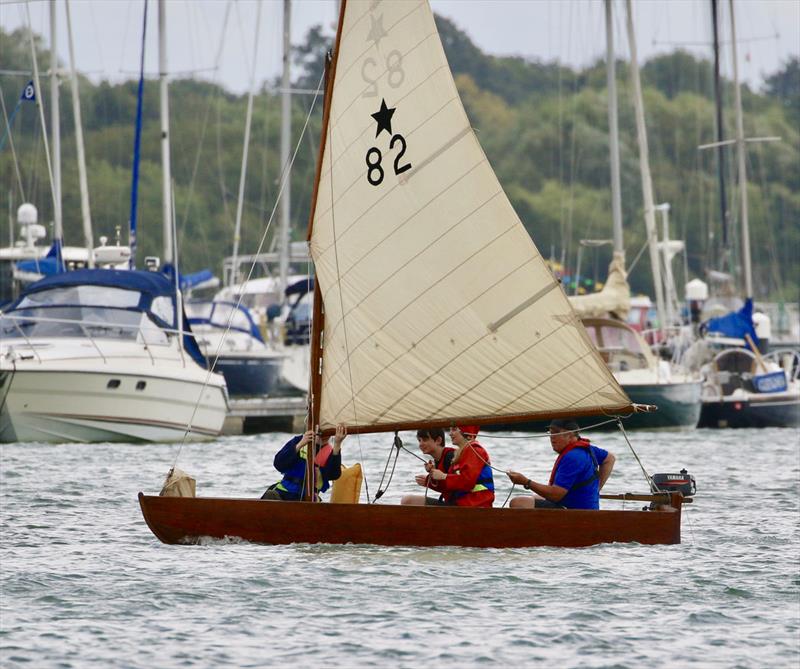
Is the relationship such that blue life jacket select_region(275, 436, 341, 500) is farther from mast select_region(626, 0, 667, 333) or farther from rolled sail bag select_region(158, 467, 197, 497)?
mast select_region(626, 0, 667, 333)

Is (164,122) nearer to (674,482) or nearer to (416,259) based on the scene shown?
(416,259)

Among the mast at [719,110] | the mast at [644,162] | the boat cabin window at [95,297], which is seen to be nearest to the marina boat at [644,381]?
the mast at [644,162]

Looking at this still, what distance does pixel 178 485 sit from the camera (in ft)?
54.6

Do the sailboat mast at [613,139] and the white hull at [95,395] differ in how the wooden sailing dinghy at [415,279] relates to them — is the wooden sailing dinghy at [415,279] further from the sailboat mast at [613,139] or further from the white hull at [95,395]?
the sailboat mast at [613,139]

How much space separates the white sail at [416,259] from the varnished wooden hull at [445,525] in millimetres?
945

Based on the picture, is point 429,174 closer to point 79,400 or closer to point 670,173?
point 79,400

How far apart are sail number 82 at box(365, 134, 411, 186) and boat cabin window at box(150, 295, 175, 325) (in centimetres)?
1411

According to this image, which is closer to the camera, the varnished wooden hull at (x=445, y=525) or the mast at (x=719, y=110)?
the varnished wooden hull at (x=445, y=525)

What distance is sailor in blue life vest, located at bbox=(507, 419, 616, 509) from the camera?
1605 centimetres

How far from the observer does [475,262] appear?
16.8m

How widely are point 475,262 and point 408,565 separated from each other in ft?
9.78

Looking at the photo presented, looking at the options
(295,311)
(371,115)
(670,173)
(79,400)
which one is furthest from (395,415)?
(670,173)

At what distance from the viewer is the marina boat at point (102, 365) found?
28.5m

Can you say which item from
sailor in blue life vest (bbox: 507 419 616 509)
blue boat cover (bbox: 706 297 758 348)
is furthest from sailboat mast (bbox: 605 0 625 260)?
sailor in blue life vest (bbox: 507 419 616 509)
